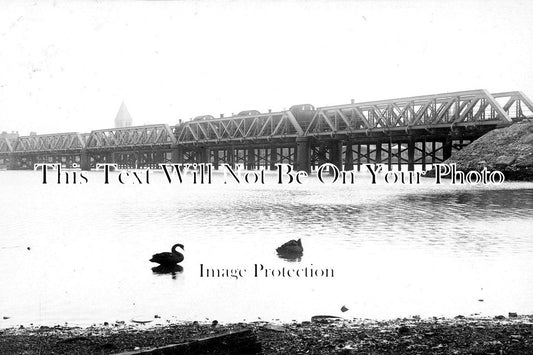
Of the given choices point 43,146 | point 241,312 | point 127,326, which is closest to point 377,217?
point 241,312

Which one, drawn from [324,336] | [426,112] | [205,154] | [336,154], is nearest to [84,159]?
[205,154]

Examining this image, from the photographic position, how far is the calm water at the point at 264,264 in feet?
31.0

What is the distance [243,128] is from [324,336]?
8783cm

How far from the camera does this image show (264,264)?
41.8 ft

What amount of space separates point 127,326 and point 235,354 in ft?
8.48

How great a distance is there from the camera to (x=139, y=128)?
11306 cm

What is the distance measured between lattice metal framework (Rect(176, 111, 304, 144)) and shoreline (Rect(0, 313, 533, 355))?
6897cm

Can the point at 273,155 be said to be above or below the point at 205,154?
below

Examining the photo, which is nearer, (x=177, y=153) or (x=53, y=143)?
(x=177, y=153)

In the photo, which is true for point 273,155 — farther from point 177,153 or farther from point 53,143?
point 53,143

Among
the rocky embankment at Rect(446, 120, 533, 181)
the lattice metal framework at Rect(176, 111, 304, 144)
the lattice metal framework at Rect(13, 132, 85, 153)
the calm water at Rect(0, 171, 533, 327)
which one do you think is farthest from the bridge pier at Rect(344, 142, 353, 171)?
the lattice metal framework at Rect(13, 132, 85, 153)

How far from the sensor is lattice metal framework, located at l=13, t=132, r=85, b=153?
131188 mm

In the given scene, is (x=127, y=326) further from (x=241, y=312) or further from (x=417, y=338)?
(x=417, y=338)

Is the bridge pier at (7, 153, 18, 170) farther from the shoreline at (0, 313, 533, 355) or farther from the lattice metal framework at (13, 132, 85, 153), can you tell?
the shoreline at (0, 313, 533, 355)
